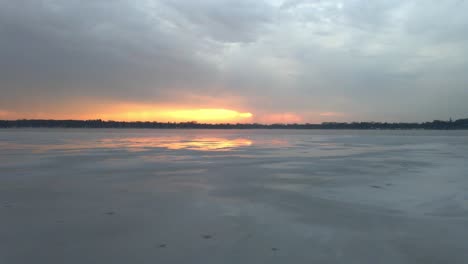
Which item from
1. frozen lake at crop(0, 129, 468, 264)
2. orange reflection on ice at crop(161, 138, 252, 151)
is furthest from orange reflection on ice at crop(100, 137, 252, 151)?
frozen lake at crop(0, 129, 468, 264)

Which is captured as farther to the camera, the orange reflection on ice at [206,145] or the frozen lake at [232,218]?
the orange reflection on ice at [206,145]

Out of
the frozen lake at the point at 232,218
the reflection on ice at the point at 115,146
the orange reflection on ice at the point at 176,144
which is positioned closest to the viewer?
the frozen lake at the point at 232,218

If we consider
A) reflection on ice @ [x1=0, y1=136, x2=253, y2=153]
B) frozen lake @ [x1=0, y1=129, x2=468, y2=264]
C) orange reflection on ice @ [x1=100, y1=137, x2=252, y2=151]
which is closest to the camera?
frozen lake @ [x1=0, y1=129, x2=468, y2=264]

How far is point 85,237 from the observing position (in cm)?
402

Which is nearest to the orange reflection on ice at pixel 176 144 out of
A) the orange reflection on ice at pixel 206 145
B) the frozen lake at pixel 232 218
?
the orange reflection on ice at pixel 206 145

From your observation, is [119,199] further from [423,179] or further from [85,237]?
[423,179]

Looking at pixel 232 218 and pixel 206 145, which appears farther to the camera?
pixel 206 145

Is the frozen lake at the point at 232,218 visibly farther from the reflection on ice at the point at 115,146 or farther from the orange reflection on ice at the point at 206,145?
the orange reflection on ice at the point at 206,145

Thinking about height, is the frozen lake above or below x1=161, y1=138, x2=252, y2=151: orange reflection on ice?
below

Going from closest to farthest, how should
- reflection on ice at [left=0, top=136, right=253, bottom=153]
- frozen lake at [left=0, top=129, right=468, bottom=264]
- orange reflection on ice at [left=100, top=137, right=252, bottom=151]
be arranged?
frozen lake at [left=0, top=129, right=468, bottom=264]
reflection on ice at [left=0, top=136, right=253, bottom=153]
orange reflection on ice at [left=100, top=137, right=252, bottom=151]

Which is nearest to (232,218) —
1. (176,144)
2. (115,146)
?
(115,146)

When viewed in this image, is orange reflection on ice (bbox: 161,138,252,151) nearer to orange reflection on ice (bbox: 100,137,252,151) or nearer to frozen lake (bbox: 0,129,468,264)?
orange reflection on ice (bbox: 100,137,252,151)

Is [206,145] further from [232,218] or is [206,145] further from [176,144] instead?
[232,218]

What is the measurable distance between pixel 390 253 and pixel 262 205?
239cm
